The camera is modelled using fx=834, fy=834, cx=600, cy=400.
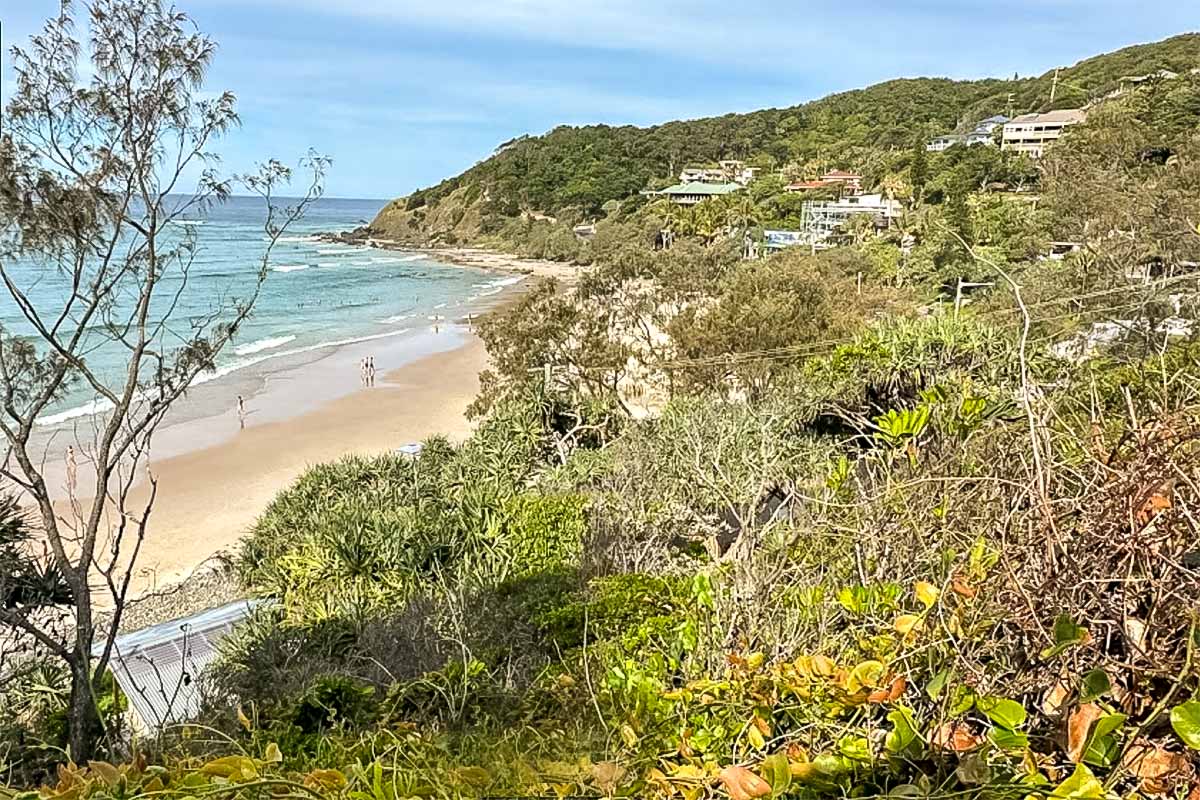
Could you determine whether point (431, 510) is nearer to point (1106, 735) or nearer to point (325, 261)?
point (1106, 735)

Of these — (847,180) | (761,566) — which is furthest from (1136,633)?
(847,180)

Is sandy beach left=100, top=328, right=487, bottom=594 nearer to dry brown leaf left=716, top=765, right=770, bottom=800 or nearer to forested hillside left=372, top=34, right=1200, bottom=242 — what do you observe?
dry brown leaf left=716, top=765, right=770, bottom=800

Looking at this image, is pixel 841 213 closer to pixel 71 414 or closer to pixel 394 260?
pixel 394 260

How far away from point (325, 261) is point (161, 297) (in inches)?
941

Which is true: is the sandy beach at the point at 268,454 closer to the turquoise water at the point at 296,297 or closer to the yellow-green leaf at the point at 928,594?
the turquoise water at the point at 296,297

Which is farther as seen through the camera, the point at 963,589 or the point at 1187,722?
the point at 963,589

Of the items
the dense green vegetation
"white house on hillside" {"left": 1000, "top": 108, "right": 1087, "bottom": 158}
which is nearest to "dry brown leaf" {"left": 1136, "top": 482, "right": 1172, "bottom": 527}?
the dense green vegetation

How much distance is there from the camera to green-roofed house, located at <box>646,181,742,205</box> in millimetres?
70688

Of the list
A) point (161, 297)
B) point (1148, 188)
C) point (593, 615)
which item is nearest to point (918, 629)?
point (593, 615)

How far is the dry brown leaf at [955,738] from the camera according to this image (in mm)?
1070

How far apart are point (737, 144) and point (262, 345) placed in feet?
246

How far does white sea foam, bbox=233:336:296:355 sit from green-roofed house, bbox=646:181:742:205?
43150 millimetres

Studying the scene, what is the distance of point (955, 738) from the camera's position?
108 cm

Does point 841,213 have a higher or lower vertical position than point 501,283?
higher
